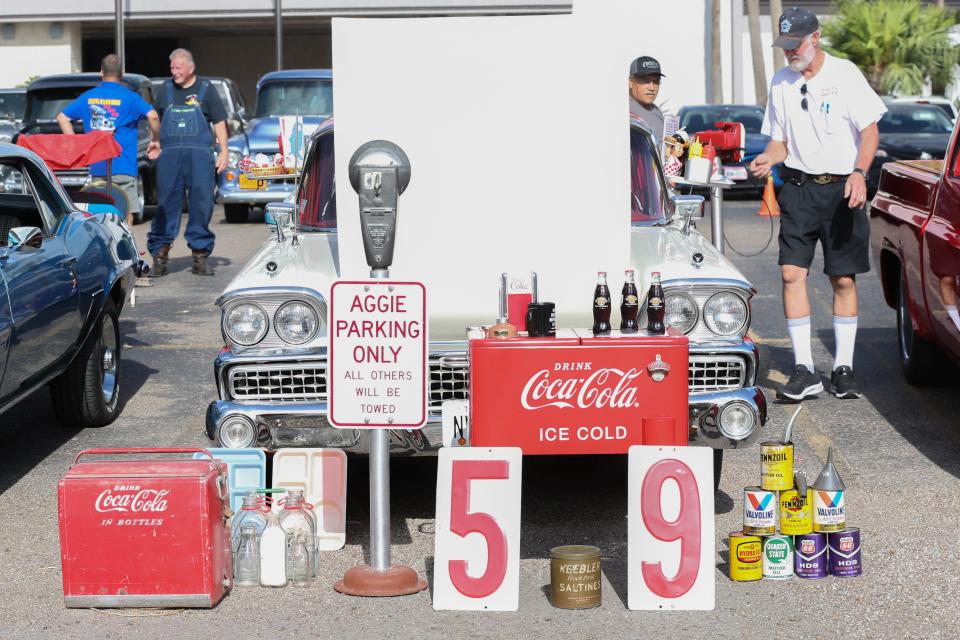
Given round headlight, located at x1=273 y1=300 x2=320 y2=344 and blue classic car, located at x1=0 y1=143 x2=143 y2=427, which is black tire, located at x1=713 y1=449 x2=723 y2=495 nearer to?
round headlight, located at x1=273 y1=300 x2=320 y2=344

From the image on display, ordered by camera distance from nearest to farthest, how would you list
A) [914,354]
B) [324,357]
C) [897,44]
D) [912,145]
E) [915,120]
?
[324,357]
[914,354]
[912,145]
[915,120]
[897,44]

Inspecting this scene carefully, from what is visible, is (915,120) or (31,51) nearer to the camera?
(915,120)

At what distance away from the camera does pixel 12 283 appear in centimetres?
657

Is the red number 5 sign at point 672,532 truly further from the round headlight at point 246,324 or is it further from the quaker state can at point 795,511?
the round headlight at point 246,324

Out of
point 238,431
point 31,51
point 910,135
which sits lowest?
point 238,431

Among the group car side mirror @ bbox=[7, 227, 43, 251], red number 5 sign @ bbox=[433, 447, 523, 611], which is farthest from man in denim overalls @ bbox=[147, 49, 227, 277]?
red number 5 sign @ bbox=[433, 447, 523, 611]

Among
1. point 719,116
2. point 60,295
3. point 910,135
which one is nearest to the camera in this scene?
point 60,295

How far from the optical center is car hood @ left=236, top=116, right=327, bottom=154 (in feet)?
A: 58.6

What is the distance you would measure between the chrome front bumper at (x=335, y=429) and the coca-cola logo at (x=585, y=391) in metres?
0.51

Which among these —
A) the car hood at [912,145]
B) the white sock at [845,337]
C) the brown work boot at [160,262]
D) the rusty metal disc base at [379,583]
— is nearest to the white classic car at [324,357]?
the rusty metal disc base at [379,583]

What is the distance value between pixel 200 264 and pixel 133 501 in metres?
8.72

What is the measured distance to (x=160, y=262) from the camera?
13500 mm

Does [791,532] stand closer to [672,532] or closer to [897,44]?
[672,532]

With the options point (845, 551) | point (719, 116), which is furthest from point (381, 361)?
point (719, 116)
